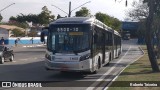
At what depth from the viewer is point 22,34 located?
11206cm

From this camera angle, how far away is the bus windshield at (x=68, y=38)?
19.3m

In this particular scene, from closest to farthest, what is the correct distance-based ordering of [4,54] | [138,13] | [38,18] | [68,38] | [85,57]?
1. [85,57]
2. [68,38]
3. [4,54]
4. [138,13]
5. [38,18]

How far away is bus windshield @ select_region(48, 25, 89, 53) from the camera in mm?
19281

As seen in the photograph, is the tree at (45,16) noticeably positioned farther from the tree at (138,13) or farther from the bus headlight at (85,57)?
the bus headlight at (85,57)

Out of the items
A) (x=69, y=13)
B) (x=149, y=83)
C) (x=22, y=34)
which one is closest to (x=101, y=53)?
(x=149, y=83)

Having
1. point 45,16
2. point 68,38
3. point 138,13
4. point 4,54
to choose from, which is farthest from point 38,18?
point 68,38

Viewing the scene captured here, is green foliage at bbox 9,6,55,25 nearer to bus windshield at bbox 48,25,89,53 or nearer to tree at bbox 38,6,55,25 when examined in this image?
tree at bbox 38,6,55,25

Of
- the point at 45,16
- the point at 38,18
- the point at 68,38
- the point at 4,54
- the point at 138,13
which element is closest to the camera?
the point at 68,38

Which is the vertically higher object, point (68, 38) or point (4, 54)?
point (68, 38)

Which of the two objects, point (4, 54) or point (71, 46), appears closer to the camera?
point (71, 46)

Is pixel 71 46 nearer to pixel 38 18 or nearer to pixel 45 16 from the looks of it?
pixel 45 16

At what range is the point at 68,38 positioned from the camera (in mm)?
19453

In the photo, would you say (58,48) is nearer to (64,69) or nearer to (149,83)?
(64,69)

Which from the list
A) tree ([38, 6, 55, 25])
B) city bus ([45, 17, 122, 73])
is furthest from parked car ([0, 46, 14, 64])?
tree ([38, 6, 55, 25])
